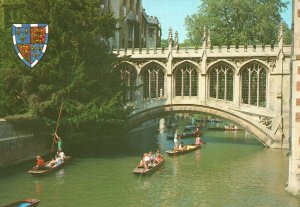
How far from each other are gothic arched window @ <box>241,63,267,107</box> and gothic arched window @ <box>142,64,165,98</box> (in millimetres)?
5666

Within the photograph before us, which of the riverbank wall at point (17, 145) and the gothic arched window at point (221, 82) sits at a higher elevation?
the gothic arched window at point (221, 82)

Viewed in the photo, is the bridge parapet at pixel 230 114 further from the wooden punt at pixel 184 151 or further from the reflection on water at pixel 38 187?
the reflection on water at pixel 38 187

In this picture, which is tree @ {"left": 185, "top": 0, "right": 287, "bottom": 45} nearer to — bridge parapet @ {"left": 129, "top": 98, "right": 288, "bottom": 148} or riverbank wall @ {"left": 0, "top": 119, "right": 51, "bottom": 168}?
bridge parapet @ {"left": 129, "top": 98, "right": 288, "bottom": 148}

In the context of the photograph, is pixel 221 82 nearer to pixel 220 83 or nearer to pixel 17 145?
pixel 220 83

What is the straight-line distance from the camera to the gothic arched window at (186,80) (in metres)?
31.9

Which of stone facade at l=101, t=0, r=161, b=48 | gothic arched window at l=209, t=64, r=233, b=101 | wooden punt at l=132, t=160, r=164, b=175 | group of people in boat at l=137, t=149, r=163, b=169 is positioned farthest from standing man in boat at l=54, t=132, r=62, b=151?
stone facade at l=101, t=0, r=161, b=48

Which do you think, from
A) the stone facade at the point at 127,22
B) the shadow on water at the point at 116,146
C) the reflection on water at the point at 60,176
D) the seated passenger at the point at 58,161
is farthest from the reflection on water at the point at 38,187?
the stone facade at the point at 127,22

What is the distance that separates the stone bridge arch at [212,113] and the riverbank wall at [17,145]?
8284 mm

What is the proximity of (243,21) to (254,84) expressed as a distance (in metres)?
9.39

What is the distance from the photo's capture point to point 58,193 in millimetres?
18172

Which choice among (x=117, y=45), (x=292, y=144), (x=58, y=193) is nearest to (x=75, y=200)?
(x=58, y=193)

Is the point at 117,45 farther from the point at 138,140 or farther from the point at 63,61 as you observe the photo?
the point at 63,61

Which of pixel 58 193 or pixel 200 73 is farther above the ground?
pixel 200 73

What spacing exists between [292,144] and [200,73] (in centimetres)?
1531
